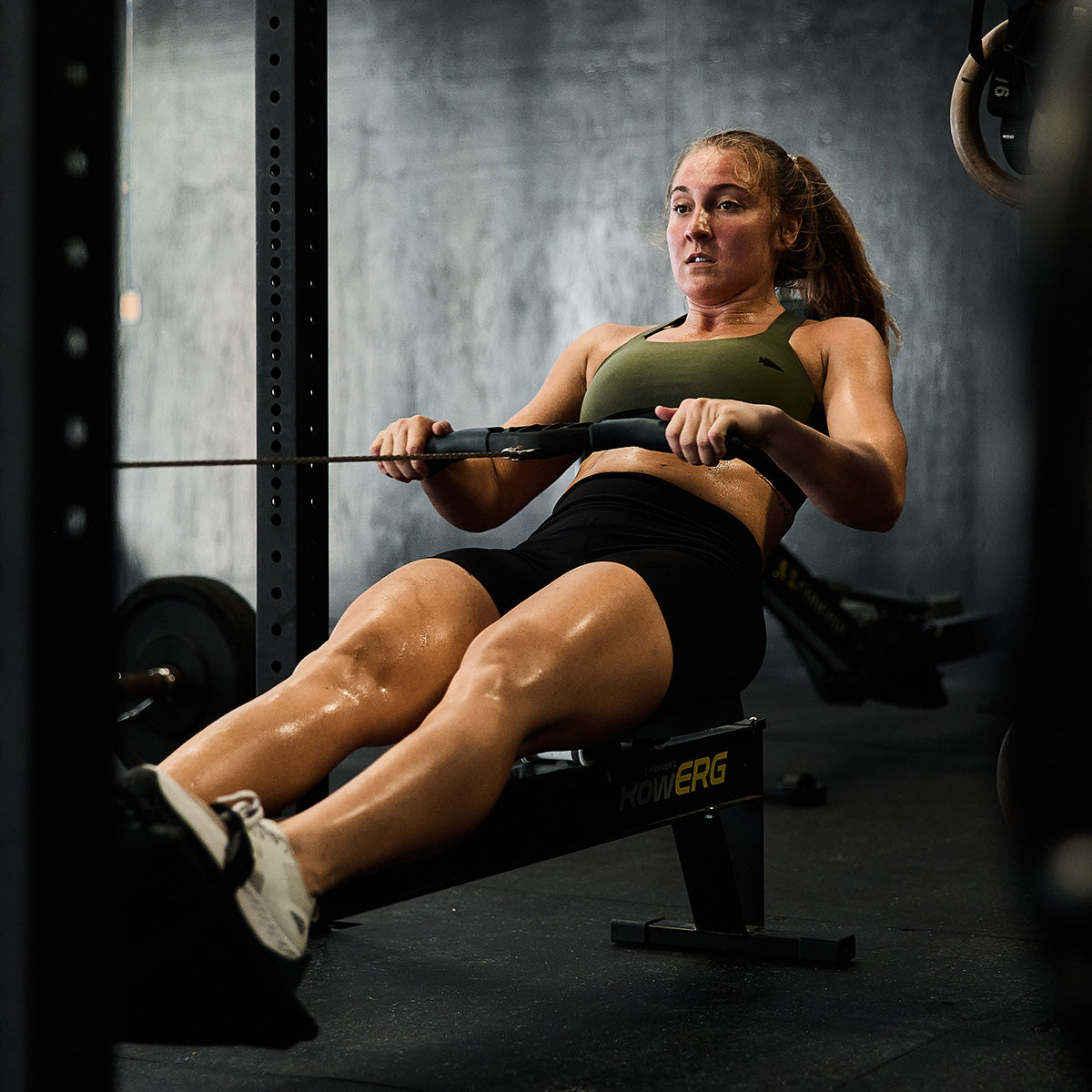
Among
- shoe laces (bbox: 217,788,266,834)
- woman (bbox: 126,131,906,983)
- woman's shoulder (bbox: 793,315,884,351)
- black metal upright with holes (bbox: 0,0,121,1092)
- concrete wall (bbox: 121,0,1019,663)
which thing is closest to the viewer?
black metal upright with holes (bbox: 0,0,121,1092)

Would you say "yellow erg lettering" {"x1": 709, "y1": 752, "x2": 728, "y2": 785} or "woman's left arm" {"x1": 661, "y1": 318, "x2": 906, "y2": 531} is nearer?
"woman's left arm" {"x1": 661, "y1": 318, "x2": 906, "y2": 531}

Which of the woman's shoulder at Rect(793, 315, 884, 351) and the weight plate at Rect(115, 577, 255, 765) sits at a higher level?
the woman's shoulder at Rect(793, 315, 884, 351)

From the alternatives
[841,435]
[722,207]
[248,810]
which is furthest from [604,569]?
[722,207]

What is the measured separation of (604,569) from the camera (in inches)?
62.5

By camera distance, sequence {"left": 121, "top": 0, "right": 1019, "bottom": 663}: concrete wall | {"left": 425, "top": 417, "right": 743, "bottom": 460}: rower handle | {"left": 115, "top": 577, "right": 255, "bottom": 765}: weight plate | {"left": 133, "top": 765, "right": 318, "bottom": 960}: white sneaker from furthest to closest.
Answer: {"left": 121, "top": 0, "right": 1019, "bottom": 663}: concrete wall < {"left": 115, "top": 577, "right": 255, "bottom": 765}: weight plate < {"left": 425, "top": 417, "right": 743, "bottom": 460}: rower handle < {"left": 133, "top": 765, "right": 318, "bottom": 960}: white sneaker

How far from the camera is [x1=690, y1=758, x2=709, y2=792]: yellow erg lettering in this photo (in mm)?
1817

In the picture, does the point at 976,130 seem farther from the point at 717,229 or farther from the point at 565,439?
the point at 565,439

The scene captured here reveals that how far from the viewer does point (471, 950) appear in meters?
2.00

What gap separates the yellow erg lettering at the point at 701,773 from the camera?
1817 millimetres

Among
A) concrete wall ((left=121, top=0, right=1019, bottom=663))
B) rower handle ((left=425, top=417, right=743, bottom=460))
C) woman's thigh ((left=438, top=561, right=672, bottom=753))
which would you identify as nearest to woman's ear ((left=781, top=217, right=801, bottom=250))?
rower handle ((left=425, top=417, right=743, bottom=460))

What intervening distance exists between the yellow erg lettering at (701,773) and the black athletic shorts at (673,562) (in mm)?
119

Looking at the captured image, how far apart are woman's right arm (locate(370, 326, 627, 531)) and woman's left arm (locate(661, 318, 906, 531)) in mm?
299

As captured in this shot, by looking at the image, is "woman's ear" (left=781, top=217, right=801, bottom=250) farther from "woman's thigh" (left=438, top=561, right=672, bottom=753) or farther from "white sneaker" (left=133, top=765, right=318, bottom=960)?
"white sneaker" (left=133, top=765, right=318, bottom=960)

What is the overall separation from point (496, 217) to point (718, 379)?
15.2 ft
